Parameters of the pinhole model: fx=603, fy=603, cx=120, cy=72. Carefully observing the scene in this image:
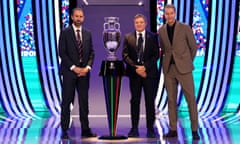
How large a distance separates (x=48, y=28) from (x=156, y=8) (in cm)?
173

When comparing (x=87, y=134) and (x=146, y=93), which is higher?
(x=146, y=93)

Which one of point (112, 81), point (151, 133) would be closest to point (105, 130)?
point (151, 133)

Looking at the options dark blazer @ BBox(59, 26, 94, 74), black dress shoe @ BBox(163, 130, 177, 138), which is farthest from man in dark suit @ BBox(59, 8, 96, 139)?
black dress shoe @ BBox(163, 130, 177, 138)

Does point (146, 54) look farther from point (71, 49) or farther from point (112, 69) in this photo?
point (71, 49)

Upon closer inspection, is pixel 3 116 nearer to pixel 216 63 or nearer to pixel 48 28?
pixel 48 28

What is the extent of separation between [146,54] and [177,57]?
372 millimetres

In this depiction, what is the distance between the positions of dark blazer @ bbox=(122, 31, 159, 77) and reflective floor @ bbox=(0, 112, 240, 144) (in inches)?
27.4

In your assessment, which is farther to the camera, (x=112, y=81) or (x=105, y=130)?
(x=105, y=130)

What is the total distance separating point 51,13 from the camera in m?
9.40

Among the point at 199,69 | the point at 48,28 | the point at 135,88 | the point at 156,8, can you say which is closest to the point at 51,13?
the point at 48,28

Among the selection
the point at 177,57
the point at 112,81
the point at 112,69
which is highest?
the point at 177,57

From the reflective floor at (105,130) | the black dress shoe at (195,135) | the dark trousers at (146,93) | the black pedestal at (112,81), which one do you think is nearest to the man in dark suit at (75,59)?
the black pedestal at (112,81)

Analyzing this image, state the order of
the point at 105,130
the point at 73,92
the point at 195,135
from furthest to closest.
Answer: the point at 105,130 < the point at 73,92 < the point at 195,135

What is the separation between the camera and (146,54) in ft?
20.8
